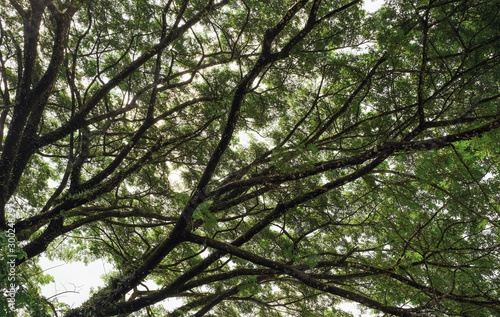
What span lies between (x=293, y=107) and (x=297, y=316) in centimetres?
340

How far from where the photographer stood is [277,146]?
3.23 metres

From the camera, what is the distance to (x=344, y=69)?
4.07 metres

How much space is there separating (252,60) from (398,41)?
2594 millimetres

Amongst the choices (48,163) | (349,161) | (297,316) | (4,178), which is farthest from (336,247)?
(48,163)

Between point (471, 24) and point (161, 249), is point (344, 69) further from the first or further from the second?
point (161, 249)

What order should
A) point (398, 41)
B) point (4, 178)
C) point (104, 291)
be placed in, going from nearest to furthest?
point (398, 41)
point (4, 178)
point (104, 291)

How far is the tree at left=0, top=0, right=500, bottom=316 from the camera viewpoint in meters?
2.72

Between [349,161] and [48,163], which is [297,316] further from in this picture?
[48,163]

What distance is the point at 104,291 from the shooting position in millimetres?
4035

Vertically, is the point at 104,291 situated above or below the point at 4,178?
below

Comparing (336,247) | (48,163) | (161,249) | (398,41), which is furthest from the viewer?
(48,163)

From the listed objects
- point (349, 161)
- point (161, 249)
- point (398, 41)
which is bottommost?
point (161, 249)

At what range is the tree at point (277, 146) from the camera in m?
2.72

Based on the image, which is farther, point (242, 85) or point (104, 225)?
point (104, 225)
